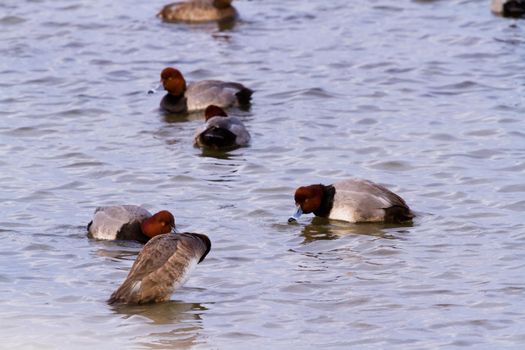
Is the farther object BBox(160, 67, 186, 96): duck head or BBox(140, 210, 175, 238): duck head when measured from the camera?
BBox(160, 67, 186, 96): duck head

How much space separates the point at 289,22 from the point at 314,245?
9.15 meters

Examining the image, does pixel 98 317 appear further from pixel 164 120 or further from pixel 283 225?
pixel 164 120

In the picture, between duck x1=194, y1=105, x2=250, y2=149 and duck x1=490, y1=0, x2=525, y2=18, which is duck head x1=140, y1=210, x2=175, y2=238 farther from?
duck x1=490, y1=0, x2=525, y2=18

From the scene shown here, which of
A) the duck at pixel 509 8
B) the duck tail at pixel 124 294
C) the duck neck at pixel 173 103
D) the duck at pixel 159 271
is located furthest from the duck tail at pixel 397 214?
the duck at pixel 509 8

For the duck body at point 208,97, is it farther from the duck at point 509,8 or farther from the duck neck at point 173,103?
the duck at point 509,8

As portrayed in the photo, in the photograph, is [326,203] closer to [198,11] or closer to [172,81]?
[172,81]

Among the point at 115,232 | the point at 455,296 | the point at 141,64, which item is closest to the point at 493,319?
the point at 455,296

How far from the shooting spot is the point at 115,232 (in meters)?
11.5

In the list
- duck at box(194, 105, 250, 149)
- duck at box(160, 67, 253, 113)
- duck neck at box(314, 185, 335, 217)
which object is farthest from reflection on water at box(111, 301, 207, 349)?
duck at box(160, 67, 253, 113)

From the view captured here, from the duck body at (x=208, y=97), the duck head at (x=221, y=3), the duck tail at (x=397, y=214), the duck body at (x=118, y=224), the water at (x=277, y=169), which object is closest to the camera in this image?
the water at (x=277, y=169)

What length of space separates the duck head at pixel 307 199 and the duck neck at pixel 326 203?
0.05m

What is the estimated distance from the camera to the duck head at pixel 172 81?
16.5 m

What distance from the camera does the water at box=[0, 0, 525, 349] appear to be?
942 cm

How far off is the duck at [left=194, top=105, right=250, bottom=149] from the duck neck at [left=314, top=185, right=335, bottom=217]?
99.3 inches
